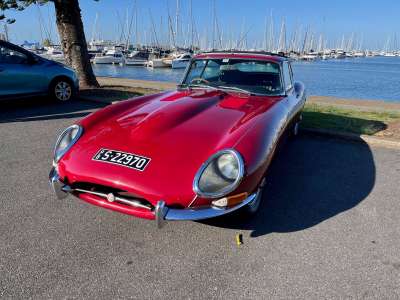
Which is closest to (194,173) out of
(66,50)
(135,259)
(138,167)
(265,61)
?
(138,167)

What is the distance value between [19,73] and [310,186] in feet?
21.8

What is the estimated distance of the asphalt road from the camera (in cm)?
231

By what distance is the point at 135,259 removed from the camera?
2.61m

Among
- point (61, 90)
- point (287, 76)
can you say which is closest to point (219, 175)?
point (287, 76)

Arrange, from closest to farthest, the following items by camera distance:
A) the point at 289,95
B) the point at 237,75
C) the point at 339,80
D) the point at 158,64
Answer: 1. the point at 289,95
2. the point at 237,75
3. the point at 339,80
4. the point at 158,64

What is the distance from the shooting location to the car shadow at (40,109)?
691cm

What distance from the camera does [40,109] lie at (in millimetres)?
7641

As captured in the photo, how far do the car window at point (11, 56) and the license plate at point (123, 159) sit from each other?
19.7 ft

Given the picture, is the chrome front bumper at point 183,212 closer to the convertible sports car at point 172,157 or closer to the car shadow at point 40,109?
the convertible sports car at point 172,157

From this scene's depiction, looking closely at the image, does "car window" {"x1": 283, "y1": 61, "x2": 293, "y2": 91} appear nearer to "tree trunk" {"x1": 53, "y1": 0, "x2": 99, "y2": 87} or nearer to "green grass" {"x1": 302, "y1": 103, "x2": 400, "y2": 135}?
"green grass" {"x1": 302, "y1": 103, "x2": 400, "y2": 135}

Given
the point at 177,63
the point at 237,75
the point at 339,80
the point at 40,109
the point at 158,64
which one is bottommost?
the point at 158,64

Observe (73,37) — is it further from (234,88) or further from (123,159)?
(123,159)

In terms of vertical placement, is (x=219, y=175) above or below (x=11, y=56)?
below

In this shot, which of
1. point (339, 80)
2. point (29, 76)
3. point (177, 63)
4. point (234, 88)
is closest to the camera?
point (234, 88)
